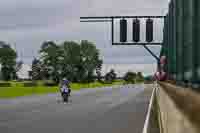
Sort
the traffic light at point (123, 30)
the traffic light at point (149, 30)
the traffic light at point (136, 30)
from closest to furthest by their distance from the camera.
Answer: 1. the traffic light at point (136, 30)
2. the traffic light at point (149, 30)
3. the traffic light at point (123, 30)

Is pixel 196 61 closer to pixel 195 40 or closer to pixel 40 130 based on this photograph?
pixel 195 40

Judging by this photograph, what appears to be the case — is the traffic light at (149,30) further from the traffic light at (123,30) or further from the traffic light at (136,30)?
the traffic light at (123,30)

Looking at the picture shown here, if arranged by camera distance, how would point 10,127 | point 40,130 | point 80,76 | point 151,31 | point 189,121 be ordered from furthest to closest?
point 80,76 → point 151,31 → point 10,127 → point 40,130 → point 189,121

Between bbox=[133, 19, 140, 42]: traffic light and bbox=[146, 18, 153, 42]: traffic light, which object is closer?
bbox=[133, 19, 140, 42]: traffic light


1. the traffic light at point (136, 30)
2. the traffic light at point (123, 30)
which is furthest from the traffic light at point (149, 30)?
the traffic light at point (123, 30)

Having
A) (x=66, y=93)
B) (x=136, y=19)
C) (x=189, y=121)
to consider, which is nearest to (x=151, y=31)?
(x=136, y=19)

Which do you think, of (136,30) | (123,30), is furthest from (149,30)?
(123,30)

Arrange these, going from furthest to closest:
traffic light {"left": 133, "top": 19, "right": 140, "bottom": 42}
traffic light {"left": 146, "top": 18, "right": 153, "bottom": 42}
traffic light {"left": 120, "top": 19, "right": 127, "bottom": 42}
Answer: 1. traffic light {"left": 120, "top": 19, "right": 127, "bottom": 42}
2. traffic light {"left": 146, "top": 18, "right": 153, "bottom": 42}
3. traffic light {"left": 133, "top": 19, "right": 140, "bottom": 42}

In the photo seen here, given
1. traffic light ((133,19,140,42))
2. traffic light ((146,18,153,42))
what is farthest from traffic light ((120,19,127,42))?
traffic light ((146,18,153,42))

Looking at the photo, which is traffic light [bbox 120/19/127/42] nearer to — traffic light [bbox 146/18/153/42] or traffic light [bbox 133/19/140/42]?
traffic light [bbox 133/19/140/42]

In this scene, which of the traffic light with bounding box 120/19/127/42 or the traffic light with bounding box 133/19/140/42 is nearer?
the traffic light with bounding box 133/19/140/42

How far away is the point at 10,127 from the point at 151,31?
19027 mm

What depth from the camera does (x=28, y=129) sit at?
17531 mm

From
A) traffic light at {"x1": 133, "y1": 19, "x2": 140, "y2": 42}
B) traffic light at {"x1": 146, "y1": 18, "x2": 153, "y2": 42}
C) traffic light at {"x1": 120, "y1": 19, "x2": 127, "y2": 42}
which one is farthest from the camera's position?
traffic light at {"x1": 120, "y1": 19, "x2": 127, "y2": 42}
